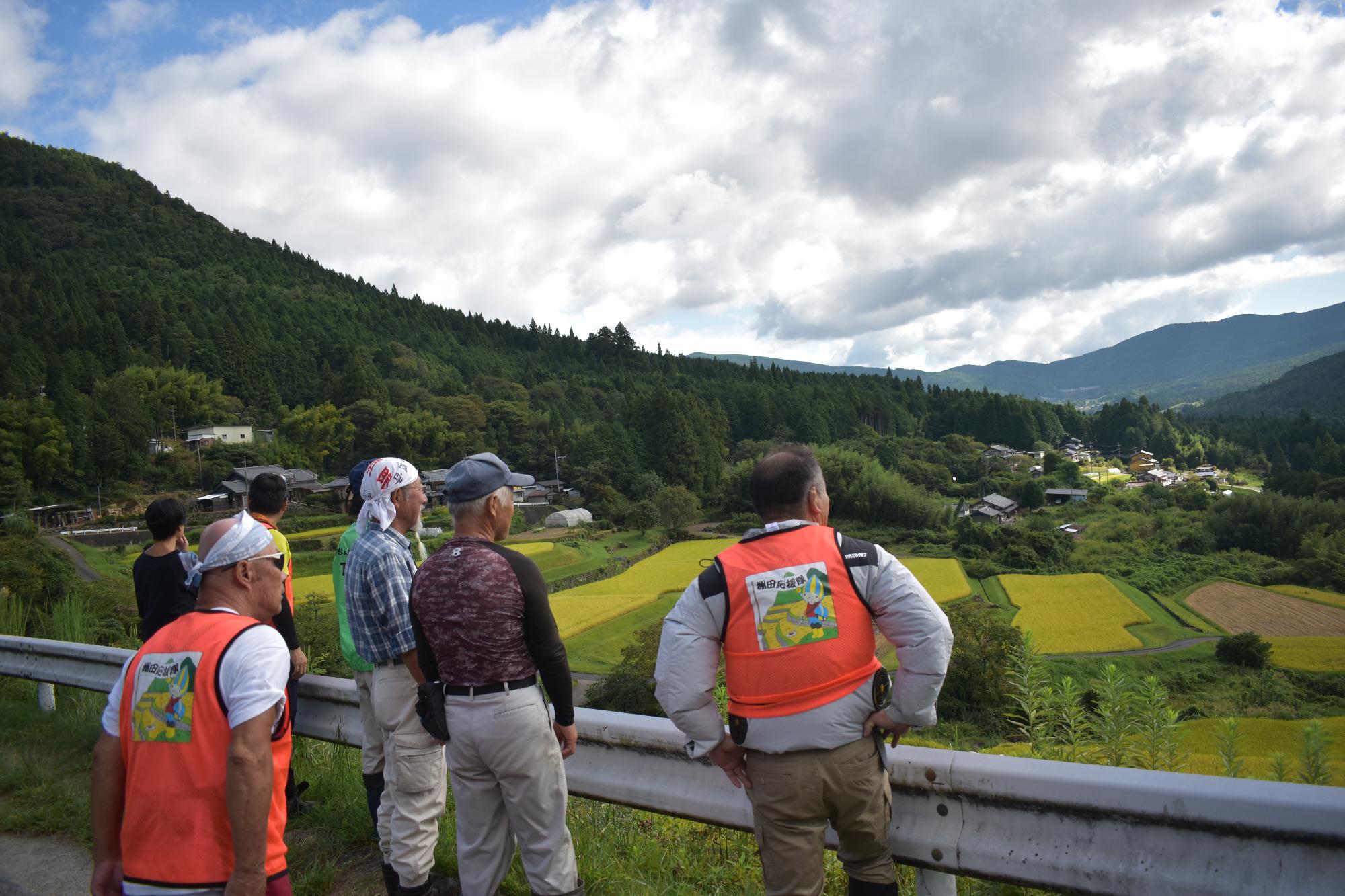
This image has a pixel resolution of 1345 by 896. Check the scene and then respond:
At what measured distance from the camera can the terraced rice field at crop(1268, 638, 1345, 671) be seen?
111ft

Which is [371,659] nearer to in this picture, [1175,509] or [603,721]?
[603,721]

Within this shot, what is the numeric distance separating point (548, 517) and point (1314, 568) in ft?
190

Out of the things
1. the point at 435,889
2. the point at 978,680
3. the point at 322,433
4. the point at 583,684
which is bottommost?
the point at 978,680

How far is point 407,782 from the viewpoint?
3.06m

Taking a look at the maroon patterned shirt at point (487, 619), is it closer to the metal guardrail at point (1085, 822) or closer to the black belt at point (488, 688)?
the black belt at point (488, 688)

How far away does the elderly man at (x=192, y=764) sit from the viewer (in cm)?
191

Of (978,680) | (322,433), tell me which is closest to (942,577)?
(978,680)

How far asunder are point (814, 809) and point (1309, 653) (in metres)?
45.5

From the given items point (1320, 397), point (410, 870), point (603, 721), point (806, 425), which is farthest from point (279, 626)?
point (1320, 397)

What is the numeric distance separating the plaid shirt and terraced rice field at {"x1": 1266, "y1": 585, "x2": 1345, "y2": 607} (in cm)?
6271

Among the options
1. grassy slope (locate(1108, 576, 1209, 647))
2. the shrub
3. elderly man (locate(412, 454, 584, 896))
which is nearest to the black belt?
elderly man (locate(412, 454, 584, 896))

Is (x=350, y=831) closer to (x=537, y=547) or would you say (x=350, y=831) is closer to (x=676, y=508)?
(x=537, y=547)

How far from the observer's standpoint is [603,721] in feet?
9.85

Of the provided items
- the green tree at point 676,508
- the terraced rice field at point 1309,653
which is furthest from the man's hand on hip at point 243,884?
the green tree at point 676,508
